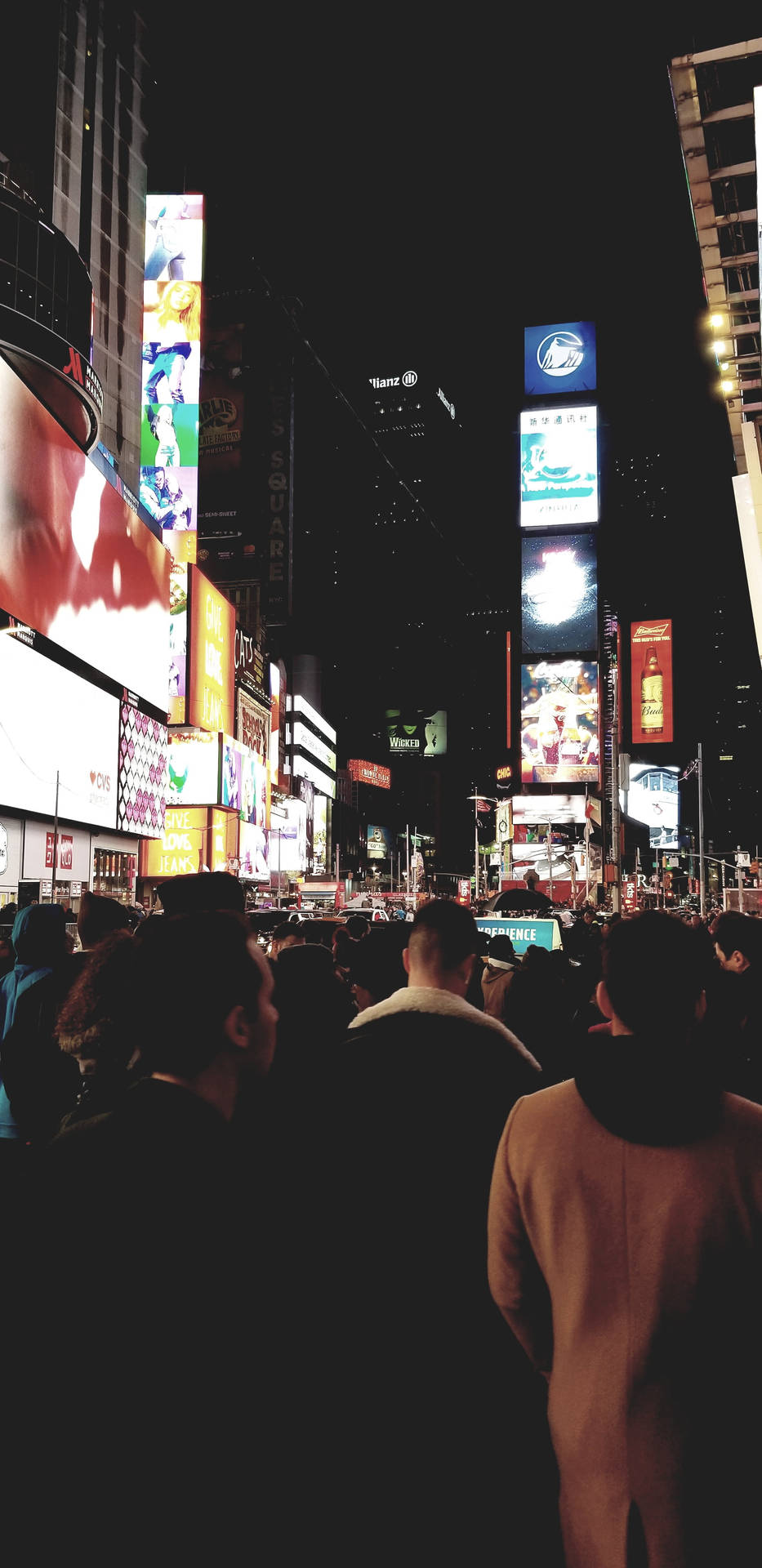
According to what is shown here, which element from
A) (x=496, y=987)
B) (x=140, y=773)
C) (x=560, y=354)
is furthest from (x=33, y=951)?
(x=560, y=354)

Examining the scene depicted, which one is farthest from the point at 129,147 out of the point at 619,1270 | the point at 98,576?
the point at 619,1270

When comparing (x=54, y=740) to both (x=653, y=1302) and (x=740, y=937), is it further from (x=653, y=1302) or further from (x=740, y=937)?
(x=653, y=1302)

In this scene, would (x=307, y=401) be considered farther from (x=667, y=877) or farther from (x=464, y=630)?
(x=464, y=630)

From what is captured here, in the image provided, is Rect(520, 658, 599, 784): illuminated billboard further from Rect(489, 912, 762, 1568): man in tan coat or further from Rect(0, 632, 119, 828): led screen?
Rect(489, 912, 762, 1568): man in tan coat

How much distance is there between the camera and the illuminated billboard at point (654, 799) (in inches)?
2928

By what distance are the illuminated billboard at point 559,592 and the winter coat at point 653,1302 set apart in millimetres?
54631

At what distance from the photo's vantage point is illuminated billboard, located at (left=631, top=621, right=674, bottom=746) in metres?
67.3

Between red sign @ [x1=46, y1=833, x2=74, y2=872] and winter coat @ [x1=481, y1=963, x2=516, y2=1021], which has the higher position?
red sign @ [x1=46, y1=833, x2=74, y2=872]

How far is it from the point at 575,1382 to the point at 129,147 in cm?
4677

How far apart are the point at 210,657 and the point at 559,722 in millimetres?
18969

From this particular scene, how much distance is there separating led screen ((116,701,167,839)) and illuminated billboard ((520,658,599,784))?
70.5 feet

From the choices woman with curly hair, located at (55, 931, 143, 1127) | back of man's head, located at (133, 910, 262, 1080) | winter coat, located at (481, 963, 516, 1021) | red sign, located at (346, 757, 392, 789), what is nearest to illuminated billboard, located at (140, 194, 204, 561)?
winter coat, located at (481, 963, 516, 1021)

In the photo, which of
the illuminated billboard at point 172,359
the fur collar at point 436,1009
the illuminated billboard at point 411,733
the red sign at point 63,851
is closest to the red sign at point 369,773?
the illuminated billboard at point 411,733

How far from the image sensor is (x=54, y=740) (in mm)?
29281
